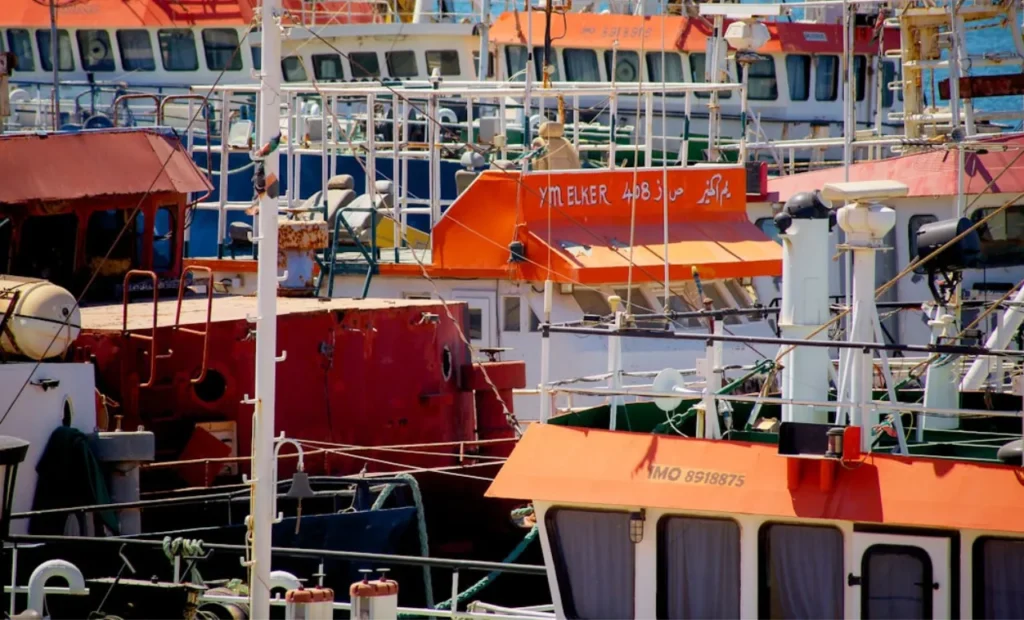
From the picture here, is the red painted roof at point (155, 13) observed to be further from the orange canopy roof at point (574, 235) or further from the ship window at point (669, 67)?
the orange canopy roof at point (574, 235)

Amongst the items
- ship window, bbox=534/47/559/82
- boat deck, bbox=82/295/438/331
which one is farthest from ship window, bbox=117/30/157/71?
boat deck, bbox=82/295/438/331

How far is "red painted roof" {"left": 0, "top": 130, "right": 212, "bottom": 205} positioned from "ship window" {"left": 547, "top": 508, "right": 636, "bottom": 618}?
613 centimetres

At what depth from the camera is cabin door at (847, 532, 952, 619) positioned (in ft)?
30.0

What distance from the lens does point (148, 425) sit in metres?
13.6

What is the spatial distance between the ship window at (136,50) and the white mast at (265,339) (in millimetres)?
23937

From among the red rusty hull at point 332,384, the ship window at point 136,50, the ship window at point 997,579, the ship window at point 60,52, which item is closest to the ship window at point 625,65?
the ship window at point 136,50

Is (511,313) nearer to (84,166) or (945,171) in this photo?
(84,166)

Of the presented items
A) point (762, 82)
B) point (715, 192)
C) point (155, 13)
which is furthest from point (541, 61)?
point (715, 192)

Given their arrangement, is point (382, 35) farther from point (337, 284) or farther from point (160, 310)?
point (160, 310)

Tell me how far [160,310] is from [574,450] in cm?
633

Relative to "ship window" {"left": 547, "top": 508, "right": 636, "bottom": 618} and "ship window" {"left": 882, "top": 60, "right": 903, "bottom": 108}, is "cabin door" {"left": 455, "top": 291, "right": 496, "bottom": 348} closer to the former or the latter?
"ship window" {"left": 547, "top": 508, "right": 636, "bottom": 618}

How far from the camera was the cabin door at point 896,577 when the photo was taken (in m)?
9.13

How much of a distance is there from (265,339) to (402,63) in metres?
22.4

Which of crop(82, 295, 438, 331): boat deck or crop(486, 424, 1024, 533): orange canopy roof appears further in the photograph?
crop(82, 295, 438, 331): boat deck
